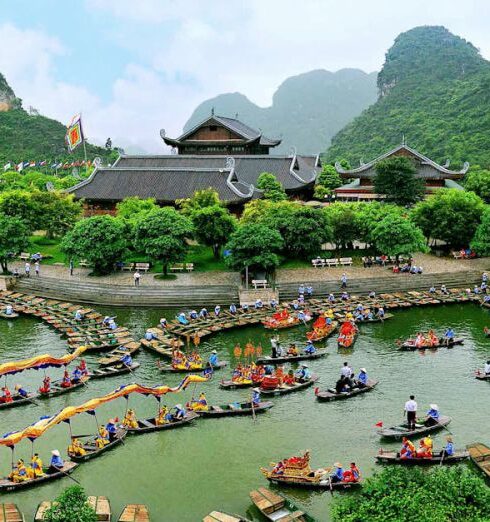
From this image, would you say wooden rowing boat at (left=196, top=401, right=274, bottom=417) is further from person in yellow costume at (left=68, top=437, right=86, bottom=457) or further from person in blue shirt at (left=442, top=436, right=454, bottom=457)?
person in blue shirt at (left=442, top=436, right=454, bottom=457)

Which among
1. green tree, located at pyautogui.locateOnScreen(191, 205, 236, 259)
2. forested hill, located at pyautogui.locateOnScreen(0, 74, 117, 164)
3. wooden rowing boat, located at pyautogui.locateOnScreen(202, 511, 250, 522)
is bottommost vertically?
wooden rowing boat, located at pyautogui.locateOnScreen(202, 511, 250, 522)

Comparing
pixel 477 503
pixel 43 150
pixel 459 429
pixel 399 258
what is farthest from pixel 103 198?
pixel 43 150

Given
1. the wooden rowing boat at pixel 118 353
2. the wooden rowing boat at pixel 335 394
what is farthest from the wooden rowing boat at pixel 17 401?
the wooden rowing boat at pixel 335 394

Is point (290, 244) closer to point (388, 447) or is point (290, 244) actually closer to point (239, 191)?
point (239, 191)

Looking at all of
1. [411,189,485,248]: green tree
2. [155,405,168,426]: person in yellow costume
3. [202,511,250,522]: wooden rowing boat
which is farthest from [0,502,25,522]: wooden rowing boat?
[411,189,485,248]: green tree

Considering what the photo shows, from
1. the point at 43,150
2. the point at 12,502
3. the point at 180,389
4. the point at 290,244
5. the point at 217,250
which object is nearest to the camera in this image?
the point at 12,502

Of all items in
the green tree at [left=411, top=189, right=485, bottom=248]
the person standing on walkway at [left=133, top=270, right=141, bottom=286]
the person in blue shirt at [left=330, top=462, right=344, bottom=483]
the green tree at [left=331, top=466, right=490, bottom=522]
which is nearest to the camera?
the green tree at [left=331, top=466, right=490, bottom=522]
